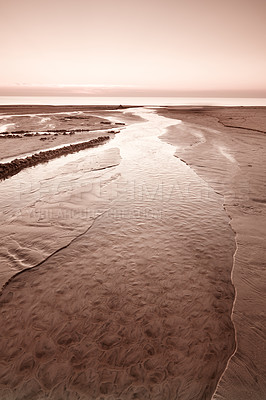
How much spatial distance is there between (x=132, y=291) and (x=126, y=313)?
1.40ft

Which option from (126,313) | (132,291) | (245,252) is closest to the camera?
(126,313)

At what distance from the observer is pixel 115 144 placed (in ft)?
51.5

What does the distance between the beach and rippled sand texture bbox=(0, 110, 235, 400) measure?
0.01m

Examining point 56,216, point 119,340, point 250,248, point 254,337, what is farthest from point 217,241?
point 56,216

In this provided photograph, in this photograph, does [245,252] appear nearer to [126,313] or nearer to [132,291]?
[132,291]

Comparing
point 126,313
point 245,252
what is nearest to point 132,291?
point 126,313

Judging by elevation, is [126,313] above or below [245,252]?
below

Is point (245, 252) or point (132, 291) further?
point (245, 252)

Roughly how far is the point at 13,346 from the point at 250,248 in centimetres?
453

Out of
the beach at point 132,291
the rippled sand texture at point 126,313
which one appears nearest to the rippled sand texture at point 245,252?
the beach at point 132,291

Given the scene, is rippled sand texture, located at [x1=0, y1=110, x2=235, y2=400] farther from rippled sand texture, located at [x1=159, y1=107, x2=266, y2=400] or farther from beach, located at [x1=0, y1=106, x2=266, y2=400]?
rippled sand texture, located at [x1=159, y1=107, x2=266, y2=400]

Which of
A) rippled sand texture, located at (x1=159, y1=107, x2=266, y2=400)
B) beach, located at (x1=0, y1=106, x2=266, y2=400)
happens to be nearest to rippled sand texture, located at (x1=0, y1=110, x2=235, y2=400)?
beach, located at (x1=0, y1=106, x2=266, y2=400)

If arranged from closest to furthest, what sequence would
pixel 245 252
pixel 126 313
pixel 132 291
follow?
pixel 126 313
pixel 132 291
pixel 245 252

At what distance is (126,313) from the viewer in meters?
3.35
